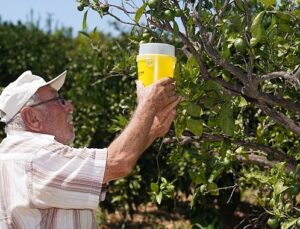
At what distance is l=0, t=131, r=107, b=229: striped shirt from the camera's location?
91.0 inches

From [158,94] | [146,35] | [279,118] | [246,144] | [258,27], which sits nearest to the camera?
[258,27]

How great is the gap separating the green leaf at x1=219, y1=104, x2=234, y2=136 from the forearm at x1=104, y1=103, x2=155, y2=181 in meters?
0.36

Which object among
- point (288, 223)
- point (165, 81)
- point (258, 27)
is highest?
point (258, 27)

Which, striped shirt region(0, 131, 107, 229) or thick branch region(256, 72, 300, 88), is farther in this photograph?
thick branch region(256, 72, 300, 88)

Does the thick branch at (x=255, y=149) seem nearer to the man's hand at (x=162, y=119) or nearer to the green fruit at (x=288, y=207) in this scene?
the green fruit at (x=288, y=207)

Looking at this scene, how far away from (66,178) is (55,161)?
76 millimetres

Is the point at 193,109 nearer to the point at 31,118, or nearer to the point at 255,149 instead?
the point at 31,118

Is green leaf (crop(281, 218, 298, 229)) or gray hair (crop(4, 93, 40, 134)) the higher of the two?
gray hair (crop(4, 93, 40, 134))

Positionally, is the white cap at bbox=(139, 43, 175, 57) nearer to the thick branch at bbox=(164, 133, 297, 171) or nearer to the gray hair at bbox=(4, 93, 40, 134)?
the gray hair at bbox=(4, 93, 40, 134)

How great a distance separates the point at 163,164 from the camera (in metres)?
6.54

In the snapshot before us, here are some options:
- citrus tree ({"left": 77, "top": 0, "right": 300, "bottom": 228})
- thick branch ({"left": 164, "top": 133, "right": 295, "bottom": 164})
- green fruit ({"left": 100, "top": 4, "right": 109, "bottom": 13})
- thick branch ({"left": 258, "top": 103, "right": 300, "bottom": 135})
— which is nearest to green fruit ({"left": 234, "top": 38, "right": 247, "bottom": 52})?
citrus tree ({"left": 77, "top": 0, "right": 300, "bottom": 228})

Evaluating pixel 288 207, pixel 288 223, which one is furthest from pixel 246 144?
pixel 288 223

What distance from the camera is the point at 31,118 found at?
8.34 feet

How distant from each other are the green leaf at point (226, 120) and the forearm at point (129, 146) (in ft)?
1.19
